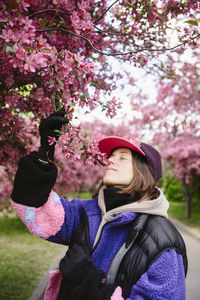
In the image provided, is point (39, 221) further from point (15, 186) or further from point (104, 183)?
point (104, 183)

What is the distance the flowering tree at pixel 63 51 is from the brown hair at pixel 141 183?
26 cm

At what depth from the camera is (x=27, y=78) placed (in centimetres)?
269

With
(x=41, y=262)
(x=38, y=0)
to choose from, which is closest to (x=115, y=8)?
(x=38, y=0)

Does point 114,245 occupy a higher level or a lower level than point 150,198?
lower

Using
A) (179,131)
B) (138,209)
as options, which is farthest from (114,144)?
(179,131)

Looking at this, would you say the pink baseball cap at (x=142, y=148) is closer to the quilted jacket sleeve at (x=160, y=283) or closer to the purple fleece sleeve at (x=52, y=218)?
the purple fleece sleeve at (x=52, y=218)

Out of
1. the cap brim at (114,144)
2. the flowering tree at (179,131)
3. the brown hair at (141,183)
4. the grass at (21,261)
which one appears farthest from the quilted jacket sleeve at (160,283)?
the flowering tree at (179,131)

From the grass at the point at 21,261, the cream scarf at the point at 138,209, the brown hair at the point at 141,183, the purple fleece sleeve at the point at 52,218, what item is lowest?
the grass at the point at 21,261

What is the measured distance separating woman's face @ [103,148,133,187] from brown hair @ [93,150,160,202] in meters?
0.03

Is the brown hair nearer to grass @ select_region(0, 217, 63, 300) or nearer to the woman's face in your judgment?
the woman's face

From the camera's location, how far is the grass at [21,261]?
461 centimetres

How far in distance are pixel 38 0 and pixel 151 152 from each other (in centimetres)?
155

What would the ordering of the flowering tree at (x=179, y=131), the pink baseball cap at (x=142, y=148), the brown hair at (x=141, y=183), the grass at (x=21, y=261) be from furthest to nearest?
1. the flowering tree at (x=179, y=131)
2. the grass at (x=21, y=261)
3. the pink baseball cap at (x=142, y=148)
4. the brown hair at (x=141, y=183)

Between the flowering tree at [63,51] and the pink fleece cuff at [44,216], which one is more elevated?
the flowering tree at [63,51]
